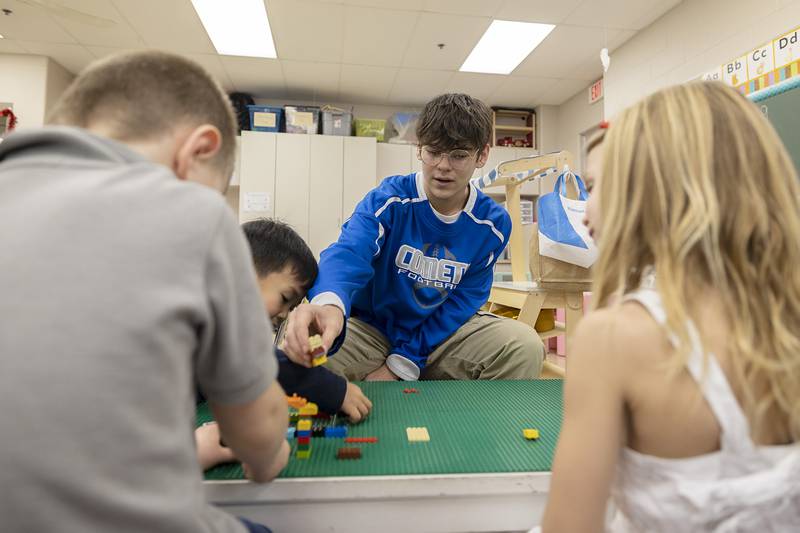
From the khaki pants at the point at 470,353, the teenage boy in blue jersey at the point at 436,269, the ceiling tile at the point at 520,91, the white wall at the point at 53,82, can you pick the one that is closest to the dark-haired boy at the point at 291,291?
the teenage boy in blue jersey at the point at 436,269

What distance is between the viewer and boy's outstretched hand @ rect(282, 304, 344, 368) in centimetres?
87

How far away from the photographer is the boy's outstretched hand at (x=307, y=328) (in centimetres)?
87

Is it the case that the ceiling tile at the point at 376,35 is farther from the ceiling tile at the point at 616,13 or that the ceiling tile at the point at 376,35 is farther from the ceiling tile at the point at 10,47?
the ceiling tile at the point at 10,47

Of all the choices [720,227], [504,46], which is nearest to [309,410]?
[720,227]

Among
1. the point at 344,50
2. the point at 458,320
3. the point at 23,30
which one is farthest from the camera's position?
the point at 344,50

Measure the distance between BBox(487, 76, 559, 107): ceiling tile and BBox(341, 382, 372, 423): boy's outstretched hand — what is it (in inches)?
149

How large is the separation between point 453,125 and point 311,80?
3131mm

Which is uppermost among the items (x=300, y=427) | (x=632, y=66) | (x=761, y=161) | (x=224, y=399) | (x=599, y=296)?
(x=632, y=66)

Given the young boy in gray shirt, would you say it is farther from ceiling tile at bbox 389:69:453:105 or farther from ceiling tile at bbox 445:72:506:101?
ceiling tile at bbox 445:72:506:101

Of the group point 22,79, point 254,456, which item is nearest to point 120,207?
point 254,456

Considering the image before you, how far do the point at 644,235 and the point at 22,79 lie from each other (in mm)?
4729

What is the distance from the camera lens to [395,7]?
3002 millimetres

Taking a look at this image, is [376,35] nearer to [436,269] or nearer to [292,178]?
[292,178]

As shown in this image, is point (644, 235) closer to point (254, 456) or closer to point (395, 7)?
point (254, 456)
